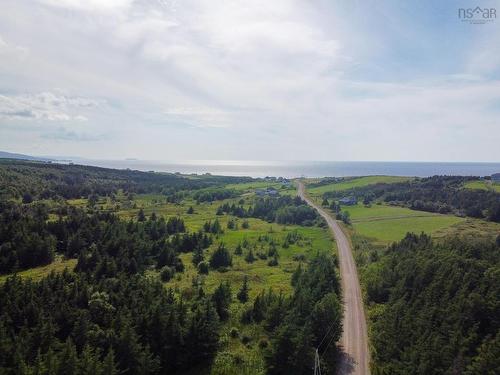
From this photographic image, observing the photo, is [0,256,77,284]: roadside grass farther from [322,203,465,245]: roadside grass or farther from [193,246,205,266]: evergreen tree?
[322,203,465,245]: roadside grass

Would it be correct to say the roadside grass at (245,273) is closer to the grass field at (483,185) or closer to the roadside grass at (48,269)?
the roadside grass at (48,269)

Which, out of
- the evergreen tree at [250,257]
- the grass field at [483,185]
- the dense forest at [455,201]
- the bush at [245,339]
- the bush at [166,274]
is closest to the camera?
the bush at [245,339]

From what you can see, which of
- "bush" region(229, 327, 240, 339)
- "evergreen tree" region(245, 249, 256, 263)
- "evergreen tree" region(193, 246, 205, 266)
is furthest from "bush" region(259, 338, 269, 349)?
"evergreen tree" region(245, 249, 256, 263)

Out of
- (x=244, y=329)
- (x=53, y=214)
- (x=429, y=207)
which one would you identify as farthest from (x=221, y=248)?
(x=429, y=207)

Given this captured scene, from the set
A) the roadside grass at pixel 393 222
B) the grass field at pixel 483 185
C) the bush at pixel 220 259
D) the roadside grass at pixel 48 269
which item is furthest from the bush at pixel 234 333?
the grass field at pixel 483 185

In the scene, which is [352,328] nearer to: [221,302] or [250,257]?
[221,302]

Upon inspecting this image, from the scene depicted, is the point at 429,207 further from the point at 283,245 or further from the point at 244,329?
the point at 244,329

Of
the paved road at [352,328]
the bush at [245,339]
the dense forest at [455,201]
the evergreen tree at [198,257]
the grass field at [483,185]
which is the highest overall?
the grass field at [483,185]
